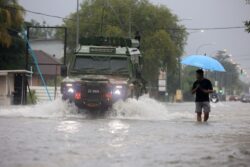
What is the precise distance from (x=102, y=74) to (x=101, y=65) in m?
0.38

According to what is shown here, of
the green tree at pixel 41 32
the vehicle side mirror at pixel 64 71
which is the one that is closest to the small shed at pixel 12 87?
the vehicle side mirror at pixel 64 71

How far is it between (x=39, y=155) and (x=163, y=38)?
169 feet

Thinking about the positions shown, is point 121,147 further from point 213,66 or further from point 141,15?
point 141,15

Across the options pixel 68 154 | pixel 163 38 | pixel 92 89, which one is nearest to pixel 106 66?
pixel 92 89

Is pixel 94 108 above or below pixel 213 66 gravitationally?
below

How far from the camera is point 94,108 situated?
1991cm

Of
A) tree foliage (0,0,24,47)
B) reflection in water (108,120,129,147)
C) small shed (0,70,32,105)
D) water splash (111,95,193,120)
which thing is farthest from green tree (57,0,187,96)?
reflection in water (108,120,129,147)

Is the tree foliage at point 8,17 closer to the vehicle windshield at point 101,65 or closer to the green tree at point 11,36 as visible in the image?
the green tree at point 11,36

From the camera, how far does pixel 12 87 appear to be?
39.5 m

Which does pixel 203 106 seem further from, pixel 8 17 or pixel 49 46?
pixel 49 46

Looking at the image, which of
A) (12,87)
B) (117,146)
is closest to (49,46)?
(12,87)

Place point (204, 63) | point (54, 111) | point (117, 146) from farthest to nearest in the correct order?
point (204, 63)
point (54, 111)
point (117, 146)

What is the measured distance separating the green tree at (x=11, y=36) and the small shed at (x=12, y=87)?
4303mm

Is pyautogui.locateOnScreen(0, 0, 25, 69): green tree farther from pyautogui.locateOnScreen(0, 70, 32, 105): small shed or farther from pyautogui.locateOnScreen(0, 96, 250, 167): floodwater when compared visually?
pyautogui.locateOnScreen(0, 96, 250, 167): floodwater
